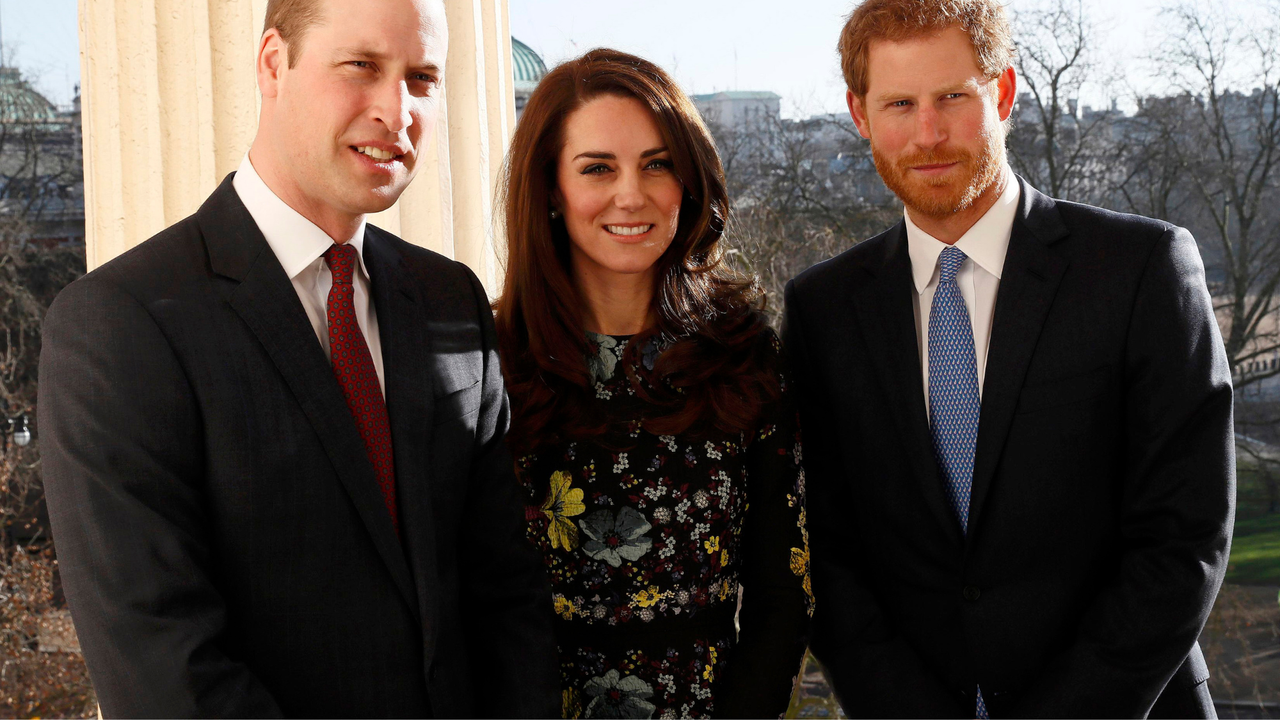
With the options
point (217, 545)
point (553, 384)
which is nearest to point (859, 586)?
point (553, 384)

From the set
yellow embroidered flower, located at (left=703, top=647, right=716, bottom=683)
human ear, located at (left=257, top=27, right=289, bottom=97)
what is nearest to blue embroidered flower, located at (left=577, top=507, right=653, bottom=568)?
yellow embroidered flower, located at (left=703, top=647, right=716, bottom=683)

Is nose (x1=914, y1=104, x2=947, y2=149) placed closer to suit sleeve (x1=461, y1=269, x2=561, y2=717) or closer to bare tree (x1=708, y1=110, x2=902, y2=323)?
suit sleeve (x1=461, y1=269, x2=561, y2=717)

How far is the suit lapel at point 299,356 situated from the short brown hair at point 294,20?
25 centimetres

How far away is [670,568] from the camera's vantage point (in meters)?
1.78

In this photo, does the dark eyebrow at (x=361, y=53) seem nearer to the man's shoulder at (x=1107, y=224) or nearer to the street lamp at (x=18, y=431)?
the man's shoulder at (x=1107, y=224)

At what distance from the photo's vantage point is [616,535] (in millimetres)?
1792

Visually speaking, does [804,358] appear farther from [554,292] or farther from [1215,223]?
[1215,223]

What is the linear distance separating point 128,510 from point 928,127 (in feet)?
4.38

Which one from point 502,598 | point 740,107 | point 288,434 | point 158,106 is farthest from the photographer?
point 740,107

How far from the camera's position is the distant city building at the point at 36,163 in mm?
4285

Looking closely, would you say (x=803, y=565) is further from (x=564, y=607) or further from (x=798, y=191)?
(x=798, y=191)

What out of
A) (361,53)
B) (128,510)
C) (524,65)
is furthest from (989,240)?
(524,65)

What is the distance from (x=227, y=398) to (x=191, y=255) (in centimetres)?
20

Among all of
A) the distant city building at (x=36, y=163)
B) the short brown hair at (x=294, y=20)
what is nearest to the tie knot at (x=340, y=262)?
the short brown hair at (x=294, y=20)
